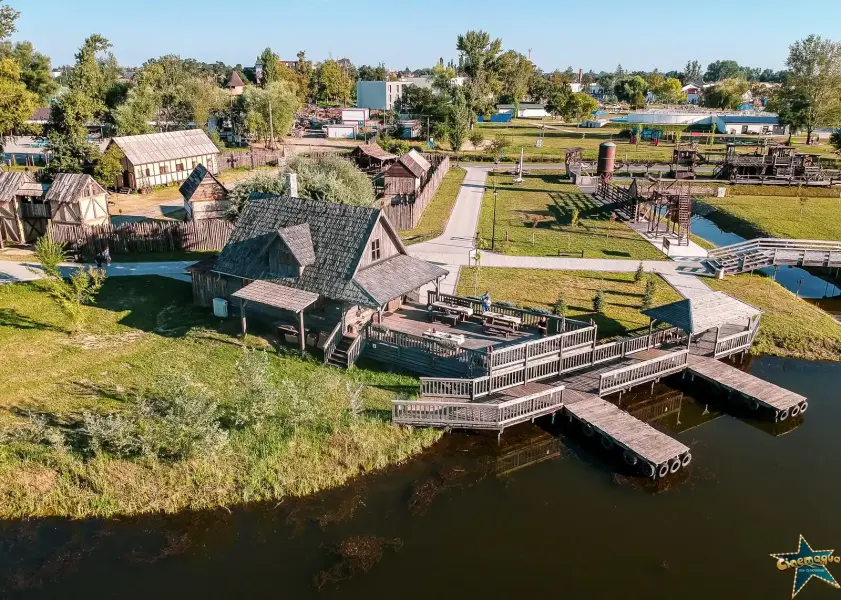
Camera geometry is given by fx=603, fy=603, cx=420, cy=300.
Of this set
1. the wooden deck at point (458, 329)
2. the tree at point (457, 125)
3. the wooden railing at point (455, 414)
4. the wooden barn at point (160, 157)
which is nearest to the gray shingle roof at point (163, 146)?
the wooden barn at point (160, 157)

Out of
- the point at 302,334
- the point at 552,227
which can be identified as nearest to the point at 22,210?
the point at 302,334

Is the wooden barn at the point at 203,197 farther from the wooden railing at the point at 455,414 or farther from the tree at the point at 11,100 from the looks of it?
the wooden railing at the point at 455,414

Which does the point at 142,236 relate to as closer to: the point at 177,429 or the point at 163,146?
the point at 177,429

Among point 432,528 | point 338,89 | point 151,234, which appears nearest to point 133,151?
point 151,234

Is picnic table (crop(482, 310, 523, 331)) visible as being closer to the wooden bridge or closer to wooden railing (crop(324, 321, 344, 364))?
wooden railing (crop(324, 321, 344, 364))

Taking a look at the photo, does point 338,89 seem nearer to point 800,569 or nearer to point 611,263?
point 611,263
